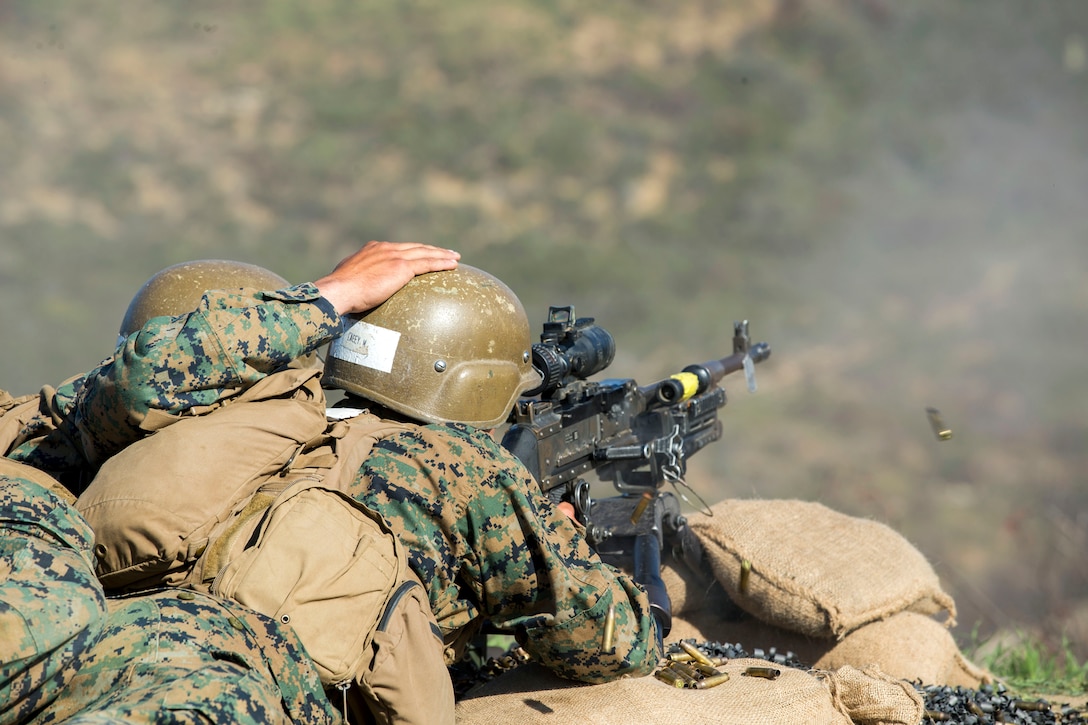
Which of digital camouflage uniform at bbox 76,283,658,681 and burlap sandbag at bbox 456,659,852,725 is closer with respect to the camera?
digital camouflage uniform at bbox 76,283,658,681

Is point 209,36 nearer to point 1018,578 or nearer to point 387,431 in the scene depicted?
point 1018,578

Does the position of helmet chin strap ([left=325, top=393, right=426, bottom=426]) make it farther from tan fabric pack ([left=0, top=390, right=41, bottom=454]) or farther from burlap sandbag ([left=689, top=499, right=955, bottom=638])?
burlap sandbag ([left=689, top=499, right=955, bottom=638])

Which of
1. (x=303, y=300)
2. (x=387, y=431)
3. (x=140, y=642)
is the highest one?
(x=303, y=300)

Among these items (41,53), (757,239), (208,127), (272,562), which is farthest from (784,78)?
(272,562)

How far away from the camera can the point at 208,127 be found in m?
17.6

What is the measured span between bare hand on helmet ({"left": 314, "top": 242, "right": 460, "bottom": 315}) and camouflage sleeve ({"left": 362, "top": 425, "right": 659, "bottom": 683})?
601mm

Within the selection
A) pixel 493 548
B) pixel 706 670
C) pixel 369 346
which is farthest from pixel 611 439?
pixel 493 548

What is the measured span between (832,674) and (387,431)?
1.81 meters

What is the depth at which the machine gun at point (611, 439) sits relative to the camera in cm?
426

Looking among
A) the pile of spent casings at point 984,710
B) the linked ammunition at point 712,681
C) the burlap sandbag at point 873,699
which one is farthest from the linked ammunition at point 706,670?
the pile of spent casings at point 984,710

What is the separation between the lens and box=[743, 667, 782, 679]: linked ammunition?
3707mm

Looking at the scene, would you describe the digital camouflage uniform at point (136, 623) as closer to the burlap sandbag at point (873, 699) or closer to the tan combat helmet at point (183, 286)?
the tan combat helmet at point (183, 286)

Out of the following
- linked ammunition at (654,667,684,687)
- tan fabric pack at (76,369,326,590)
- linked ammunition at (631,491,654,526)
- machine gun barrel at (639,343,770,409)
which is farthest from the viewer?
machine gun barrel at (639,343,770,409)

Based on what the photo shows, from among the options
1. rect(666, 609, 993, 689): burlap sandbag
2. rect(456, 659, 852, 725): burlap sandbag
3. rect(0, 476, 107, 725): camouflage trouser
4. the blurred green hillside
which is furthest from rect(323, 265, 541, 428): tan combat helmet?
the blurred green hillside
